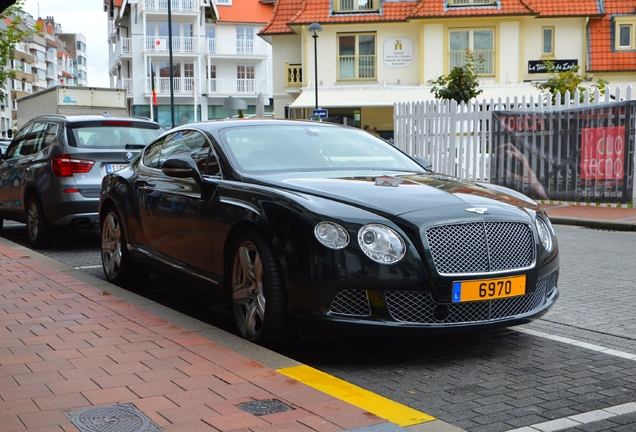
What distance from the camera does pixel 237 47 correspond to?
6238cm

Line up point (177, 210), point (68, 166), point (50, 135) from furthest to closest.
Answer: point (50, 135) → point (68, 166) → point (177, 210)

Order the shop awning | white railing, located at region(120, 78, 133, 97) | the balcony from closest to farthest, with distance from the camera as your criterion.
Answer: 1. the shop awning
2. white railing, located at region(120, 78, 133, 97)
3. the balcony

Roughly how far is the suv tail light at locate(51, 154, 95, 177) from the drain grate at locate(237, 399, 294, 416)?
23.1ft

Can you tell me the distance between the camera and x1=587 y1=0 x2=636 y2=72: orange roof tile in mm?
36844

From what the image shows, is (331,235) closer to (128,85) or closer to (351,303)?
(351,303)

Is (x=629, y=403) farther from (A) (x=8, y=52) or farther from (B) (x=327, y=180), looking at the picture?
(A) (x=8, y=52)

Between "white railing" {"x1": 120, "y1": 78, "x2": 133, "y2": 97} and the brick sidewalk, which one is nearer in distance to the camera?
the brick sidewalk

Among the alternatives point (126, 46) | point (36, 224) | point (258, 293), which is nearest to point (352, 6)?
point (126, 46)

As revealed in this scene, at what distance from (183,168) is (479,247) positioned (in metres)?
2.35

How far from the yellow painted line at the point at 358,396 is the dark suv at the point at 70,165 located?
6.10m

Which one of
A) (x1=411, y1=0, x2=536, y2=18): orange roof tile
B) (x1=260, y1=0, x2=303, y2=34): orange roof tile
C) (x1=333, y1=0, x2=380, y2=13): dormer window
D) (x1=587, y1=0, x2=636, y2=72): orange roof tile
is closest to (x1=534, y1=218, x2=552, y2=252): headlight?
(x1=411, y1=0, x2=536, y2=18): orange roof tile

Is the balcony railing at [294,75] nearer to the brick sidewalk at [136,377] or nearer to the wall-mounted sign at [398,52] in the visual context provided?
the wall-mounted sign at [398,52]

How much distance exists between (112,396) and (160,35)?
58.4 meters

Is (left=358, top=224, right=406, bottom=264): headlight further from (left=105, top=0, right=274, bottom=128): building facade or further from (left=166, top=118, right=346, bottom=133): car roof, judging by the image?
(left=105, top=0, right=274, bottom=128): building facade
